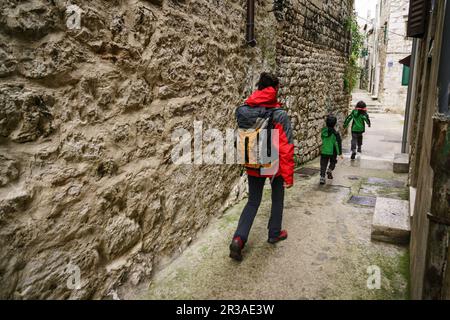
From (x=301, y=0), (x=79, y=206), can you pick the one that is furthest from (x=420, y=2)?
(x=79, y=206)

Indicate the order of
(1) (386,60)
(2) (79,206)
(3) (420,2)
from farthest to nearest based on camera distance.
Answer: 1. (1) (386,60)
2. (3) (420,2)
3. (2) (79,206)

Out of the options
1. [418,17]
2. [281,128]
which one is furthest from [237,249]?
[418,17]

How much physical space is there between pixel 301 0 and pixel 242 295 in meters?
5.52

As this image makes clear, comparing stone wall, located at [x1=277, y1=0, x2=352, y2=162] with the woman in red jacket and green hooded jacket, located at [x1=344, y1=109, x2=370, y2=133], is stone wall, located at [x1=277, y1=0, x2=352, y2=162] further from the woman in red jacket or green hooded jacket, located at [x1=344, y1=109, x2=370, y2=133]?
the woman in red jacket

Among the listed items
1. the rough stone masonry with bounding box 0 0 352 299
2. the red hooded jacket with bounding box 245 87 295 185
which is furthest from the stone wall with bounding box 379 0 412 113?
the red hooded jacket with bounding box 245 87 295 185

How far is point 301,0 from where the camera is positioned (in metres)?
5.98

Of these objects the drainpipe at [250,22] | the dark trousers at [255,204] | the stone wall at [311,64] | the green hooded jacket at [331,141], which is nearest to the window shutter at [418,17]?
the green hooded jacket at [331,141]

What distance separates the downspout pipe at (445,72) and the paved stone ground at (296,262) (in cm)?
151

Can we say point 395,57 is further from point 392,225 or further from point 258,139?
point 258,139

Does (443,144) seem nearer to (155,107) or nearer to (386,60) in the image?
(155,107)

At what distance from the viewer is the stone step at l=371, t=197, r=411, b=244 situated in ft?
10.3
